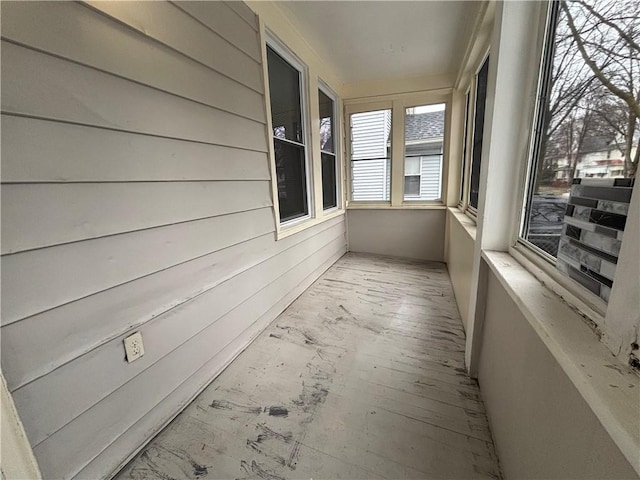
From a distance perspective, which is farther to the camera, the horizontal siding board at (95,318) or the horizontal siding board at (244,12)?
the horizontal siding board at (244,12)

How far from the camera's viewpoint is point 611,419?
0.44 metres

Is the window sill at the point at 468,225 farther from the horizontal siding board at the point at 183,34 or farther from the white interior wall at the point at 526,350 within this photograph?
the horizontal siding board at the point at 183,34

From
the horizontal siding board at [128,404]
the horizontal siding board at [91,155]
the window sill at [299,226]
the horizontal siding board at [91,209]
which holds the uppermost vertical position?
the horizontal siding board at [91,155]

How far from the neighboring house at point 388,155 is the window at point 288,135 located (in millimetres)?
1543

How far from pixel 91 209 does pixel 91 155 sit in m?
0.21

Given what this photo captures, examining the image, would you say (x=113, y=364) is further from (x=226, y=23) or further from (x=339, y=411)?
(x=226, y=23)

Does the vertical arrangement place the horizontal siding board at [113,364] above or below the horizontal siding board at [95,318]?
below

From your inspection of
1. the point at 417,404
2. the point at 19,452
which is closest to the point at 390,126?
the point at 417,404

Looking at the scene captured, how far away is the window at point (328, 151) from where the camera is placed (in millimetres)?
3422

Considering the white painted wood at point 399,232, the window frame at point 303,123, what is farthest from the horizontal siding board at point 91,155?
the white painted wood at point 399,232

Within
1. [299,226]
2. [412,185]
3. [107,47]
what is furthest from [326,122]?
[107,47]

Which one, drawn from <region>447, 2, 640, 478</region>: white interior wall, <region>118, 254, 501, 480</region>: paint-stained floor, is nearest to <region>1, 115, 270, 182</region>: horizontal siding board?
<region>118, 254, 501, 480</region>: paint-stained floor

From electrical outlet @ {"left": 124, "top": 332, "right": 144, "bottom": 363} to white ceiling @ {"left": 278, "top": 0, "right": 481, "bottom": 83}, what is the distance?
2.60 m

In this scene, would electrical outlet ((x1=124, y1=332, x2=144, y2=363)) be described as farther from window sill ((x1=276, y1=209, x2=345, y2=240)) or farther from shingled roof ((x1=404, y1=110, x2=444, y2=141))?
shingled roof ((x1=404, y1=110, x2=444, y2=141))
